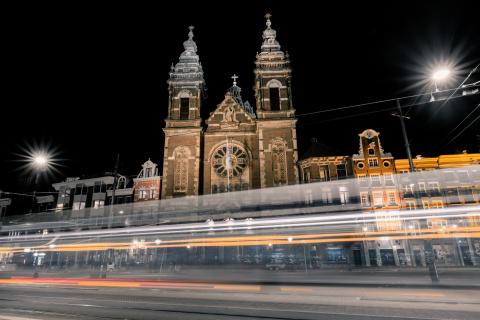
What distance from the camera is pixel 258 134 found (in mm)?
38844

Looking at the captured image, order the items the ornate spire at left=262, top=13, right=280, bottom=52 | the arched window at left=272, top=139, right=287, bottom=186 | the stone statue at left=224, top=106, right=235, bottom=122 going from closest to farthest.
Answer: the arched window at left=272, top=139, right=287, bottom=186
the stone statue at left=224, top=106, right=235, bottom=122
the ornate spire at left=262, top=13, right=280, bottom=52

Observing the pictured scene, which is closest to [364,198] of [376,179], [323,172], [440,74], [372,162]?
[376,179]

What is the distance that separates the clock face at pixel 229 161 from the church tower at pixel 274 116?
112 inches

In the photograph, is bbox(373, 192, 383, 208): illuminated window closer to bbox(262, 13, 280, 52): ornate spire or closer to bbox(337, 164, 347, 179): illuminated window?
bbox(337, 164, 347, 179): illuminated window

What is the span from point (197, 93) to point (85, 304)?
36.6 meters

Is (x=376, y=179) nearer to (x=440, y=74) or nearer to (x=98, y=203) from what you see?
(x=440, y=74)

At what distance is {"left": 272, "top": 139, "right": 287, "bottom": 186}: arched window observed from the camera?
36775mm

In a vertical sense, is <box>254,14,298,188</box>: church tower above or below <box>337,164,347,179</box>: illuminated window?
above

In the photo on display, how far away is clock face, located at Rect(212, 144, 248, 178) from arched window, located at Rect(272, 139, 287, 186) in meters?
3.68

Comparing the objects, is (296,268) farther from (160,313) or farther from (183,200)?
(183,200)

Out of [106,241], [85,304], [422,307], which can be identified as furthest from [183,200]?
[422,307]

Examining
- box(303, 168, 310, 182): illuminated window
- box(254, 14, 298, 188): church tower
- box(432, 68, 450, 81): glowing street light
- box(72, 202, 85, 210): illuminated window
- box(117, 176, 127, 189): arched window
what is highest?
box(254, 14, 298, 188): church tower

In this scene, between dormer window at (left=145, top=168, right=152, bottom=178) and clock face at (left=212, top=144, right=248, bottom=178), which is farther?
dormer window at (left=145, top=168, right=152, bottom=178)

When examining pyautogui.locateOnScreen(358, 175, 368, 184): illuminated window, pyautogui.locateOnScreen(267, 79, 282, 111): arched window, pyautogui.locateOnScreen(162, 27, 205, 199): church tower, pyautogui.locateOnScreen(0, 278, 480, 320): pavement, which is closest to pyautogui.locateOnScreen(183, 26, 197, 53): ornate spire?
pyautogui.locateOnScreen(162, 27, 205, 199): church tower
